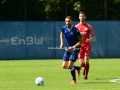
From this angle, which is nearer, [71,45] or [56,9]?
[71,45]

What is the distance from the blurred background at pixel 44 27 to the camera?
35634 mm

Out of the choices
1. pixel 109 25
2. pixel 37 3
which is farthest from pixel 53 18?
pixel 109 25

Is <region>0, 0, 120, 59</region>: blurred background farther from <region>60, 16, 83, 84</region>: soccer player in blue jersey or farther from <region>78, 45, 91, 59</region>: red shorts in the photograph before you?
<region>60, 16, 83, 84</region>: soccer player in blue jersey

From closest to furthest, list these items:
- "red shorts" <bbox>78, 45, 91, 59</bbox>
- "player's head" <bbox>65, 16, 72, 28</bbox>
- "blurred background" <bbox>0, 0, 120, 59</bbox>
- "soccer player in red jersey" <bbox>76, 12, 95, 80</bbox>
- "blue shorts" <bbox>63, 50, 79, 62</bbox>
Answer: "player's head" <bbox>65, 16, 72, 28</bbox> < "blue shorts" <bbox>63, 50, 79, 62</bbox> < "soccer player in red jersey" <bbox>76, 12, 95, 80</bbox> < "red shorts" <bbox>78, 45, 91, 59</bbox> < "blurred background" <bbox>0, 0, 120, 59</bbox>

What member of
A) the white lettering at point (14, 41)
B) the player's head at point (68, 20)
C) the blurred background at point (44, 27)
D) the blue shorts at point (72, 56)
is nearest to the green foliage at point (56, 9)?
the blurred background at point (44, 27)

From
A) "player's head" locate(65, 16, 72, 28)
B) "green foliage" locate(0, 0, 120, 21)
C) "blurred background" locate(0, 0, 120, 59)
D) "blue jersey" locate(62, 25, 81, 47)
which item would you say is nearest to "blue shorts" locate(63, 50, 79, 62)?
"blue jersey" locate(62, 25, 81, 47)

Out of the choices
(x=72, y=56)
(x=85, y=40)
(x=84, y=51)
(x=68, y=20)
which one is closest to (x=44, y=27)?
(x=84, y=51)

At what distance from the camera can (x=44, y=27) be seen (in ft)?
119

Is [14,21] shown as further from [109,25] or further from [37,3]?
[109,25]

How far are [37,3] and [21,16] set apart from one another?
1.44 m

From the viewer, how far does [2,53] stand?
116 feet

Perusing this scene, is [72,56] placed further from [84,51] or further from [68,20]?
[84,51]

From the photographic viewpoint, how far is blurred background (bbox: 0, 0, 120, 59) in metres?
35.6

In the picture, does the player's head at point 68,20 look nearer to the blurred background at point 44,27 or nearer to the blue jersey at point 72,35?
the blue jersey at point 72,35
